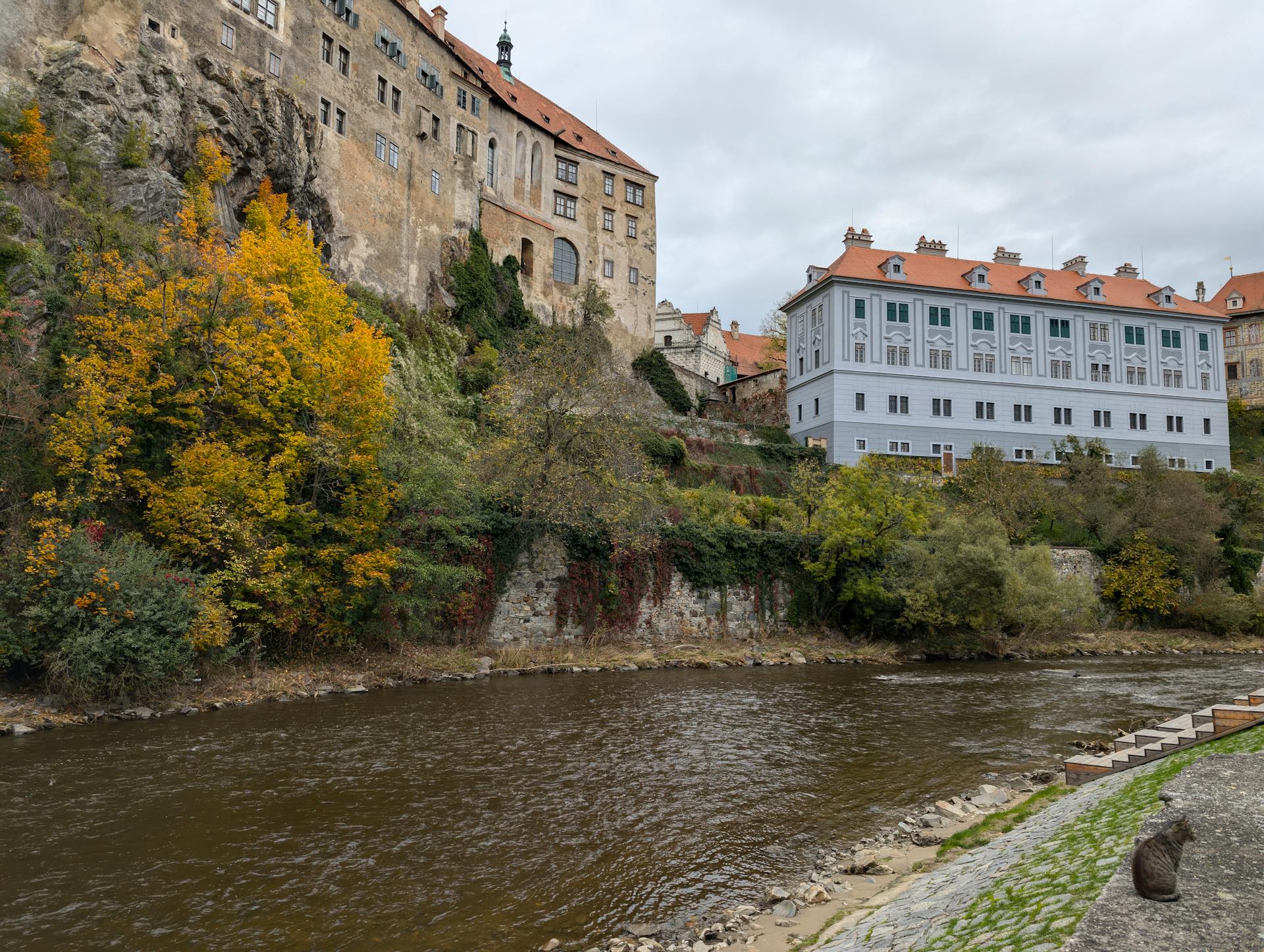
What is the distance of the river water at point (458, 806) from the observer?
24.1 feet

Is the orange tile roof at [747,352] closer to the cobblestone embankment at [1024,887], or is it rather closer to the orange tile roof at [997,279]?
the orange tile roof at [997,279]

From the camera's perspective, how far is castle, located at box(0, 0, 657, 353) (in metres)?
26.2

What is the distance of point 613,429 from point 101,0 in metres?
22.1

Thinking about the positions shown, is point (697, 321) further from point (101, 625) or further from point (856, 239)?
point (101, 625)

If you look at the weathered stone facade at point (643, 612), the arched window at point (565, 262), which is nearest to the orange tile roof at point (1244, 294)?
the arched window at point (565, 262)

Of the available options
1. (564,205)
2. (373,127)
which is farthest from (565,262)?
(373,127)

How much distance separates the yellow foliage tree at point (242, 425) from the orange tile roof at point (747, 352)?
51.9 meters

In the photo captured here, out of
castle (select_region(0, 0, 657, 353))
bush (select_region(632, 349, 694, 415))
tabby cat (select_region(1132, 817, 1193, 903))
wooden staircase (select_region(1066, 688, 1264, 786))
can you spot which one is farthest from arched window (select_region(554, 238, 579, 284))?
tabby cat (select_region(1132, 817, 1193, 903))

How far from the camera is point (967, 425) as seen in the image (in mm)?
46688

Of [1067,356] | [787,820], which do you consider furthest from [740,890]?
[1067,356]

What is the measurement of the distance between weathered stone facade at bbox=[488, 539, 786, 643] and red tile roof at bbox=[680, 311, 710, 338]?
4032 cm

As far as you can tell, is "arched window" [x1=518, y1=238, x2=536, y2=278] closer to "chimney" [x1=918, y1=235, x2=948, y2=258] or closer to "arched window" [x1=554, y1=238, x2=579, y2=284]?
"arched window" [x1=554, y1=238, x2=579, y2=284]

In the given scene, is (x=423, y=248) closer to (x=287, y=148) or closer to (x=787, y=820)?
(x=287, y=148)

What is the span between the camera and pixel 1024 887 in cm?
542
